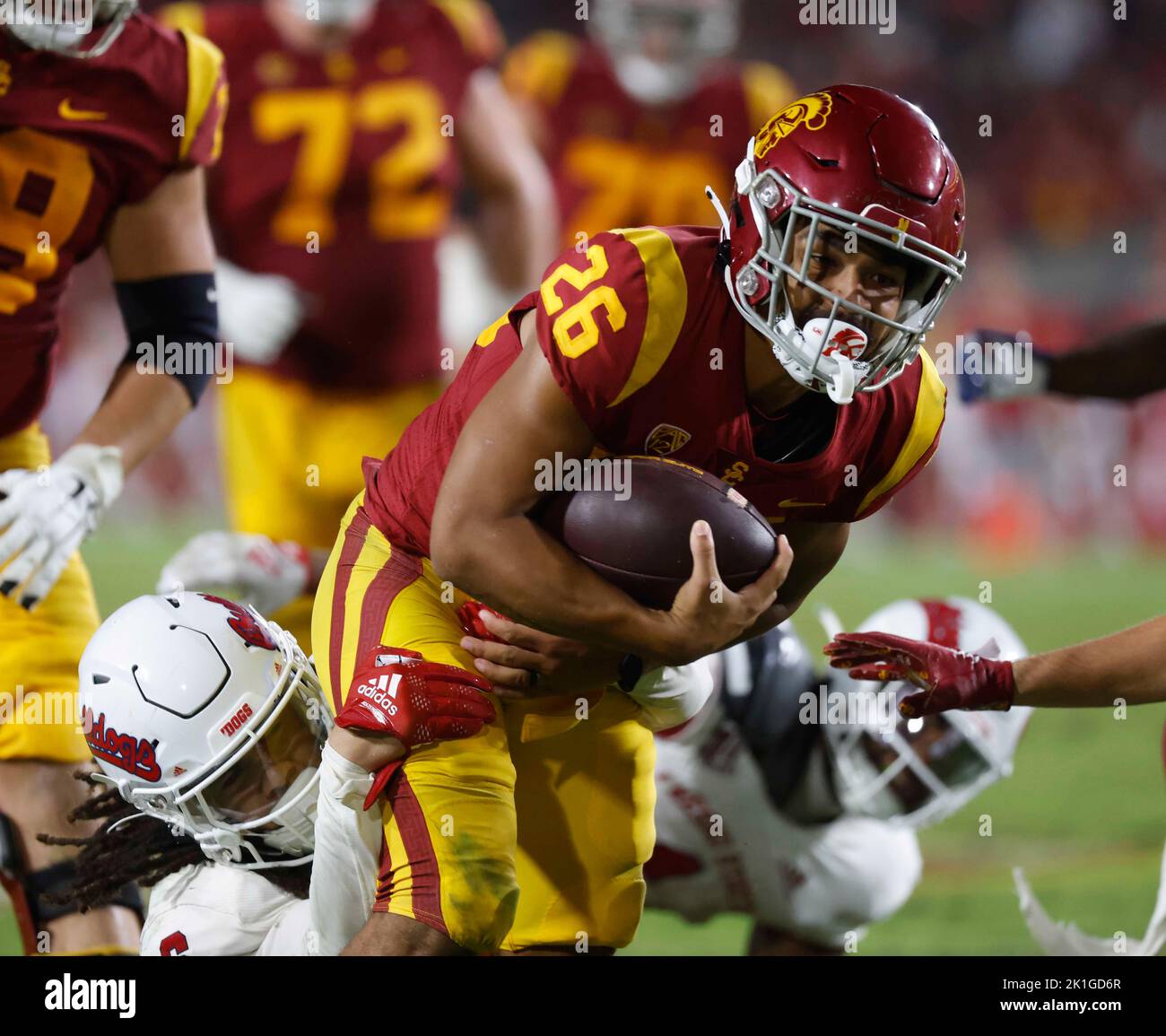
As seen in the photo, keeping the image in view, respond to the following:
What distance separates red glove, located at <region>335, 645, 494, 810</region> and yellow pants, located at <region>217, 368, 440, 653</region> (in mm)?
2345

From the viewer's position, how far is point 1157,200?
12562 mm

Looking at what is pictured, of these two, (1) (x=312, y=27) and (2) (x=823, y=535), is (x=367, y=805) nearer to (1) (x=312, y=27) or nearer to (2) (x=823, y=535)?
(2) (x=823, y=535)

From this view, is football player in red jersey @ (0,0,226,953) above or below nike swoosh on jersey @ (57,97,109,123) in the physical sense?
below

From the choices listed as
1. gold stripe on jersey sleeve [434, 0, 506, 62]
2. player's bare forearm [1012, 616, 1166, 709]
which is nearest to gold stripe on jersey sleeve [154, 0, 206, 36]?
gold stripe on jersey sleeve [434, 0, 506, 62]

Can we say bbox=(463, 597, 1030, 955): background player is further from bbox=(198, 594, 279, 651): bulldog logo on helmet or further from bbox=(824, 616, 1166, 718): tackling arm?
bbox=(198, 594, 279, 651): bulldog logo on helmet

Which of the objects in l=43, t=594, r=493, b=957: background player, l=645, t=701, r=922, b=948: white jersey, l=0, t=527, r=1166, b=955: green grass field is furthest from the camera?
l=0, t=527, r=1166, b=955: green grass field

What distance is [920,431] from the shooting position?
2633 millimetres

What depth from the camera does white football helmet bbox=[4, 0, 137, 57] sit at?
296cm

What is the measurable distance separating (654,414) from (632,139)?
4.51 m

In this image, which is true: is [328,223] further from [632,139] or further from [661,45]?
[661,45]

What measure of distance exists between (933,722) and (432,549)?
131 cm

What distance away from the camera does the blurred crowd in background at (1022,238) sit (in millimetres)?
11195

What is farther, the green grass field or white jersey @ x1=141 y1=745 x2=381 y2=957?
the green grass field
